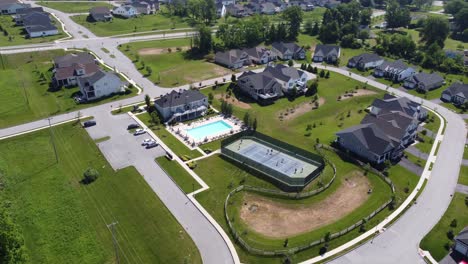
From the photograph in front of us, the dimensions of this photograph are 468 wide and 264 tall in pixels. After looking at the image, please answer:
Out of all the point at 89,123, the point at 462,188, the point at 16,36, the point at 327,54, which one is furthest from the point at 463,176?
the point at 16,36

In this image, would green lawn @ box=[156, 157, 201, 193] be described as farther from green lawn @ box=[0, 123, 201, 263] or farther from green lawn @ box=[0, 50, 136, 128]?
green lawn @ box=[0, 50, 136, 128]

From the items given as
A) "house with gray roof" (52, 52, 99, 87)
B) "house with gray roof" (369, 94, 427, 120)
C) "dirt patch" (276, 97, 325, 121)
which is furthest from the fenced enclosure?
"house with gray roof" (52, 52, 99, 87)

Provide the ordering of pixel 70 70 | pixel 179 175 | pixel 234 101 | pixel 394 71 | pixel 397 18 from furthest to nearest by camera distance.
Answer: pixel 397 18 → pixel 394 71 → pixel 70 70 → pixel 234 101 → pixel 179 175

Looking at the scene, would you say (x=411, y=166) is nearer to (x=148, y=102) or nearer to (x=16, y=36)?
(x=148, y=102)

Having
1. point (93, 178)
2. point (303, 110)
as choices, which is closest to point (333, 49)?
point (303, 110)

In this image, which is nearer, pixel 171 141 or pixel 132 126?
pixel 171 141

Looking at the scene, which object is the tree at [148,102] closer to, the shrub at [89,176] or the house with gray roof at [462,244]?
the shrub at [89,176]
